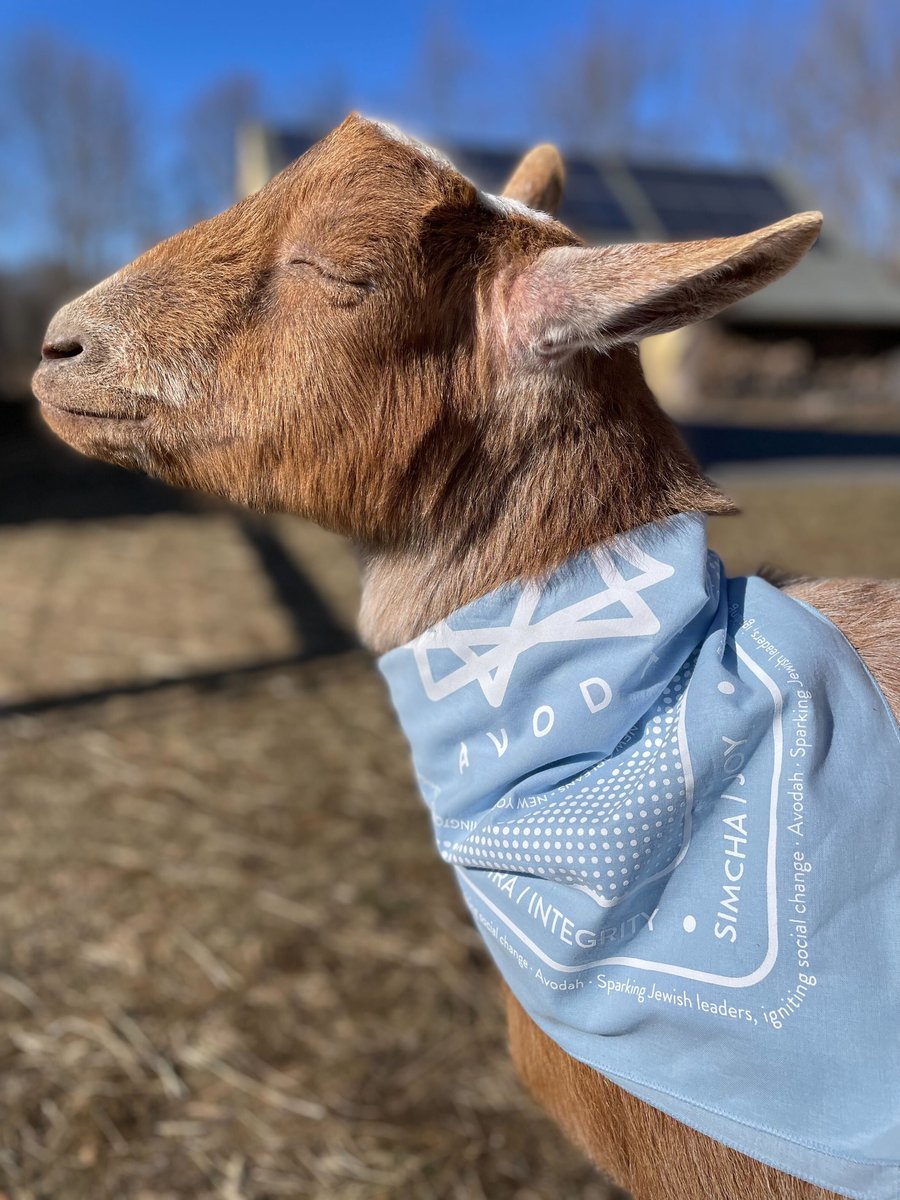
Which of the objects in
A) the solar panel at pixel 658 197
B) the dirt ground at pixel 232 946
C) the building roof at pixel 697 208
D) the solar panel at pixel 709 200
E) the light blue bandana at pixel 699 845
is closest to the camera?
the light blue bandana at pixel 699 845

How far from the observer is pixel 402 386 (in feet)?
5.67

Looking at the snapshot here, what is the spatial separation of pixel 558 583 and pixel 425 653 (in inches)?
10.9

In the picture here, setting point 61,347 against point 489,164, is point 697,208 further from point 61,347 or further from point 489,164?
point 61,347

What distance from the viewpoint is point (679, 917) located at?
146cm

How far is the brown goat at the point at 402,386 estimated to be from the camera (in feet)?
5.56

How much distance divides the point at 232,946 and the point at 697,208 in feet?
54.4

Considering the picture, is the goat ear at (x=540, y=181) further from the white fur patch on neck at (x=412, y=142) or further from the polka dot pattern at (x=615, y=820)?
the polka dot pattern at (x=615, y=820)

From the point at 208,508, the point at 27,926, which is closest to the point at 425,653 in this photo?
the point at 27,926

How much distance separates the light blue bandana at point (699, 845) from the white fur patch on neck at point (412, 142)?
2.55 ft

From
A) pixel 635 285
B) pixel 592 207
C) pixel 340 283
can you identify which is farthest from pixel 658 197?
pixel 635 285

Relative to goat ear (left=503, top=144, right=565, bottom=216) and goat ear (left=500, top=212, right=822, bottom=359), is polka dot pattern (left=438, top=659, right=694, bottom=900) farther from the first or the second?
goat ear (left=503, top=144, right=565, bottom=216)

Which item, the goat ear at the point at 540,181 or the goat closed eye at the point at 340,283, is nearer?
the goat closed eye at the point at 340,283

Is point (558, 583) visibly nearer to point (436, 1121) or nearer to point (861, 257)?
point (436, 1121)

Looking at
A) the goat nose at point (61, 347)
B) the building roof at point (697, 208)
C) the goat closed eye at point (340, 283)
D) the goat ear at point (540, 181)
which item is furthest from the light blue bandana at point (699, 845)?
the building roof at point (697, 208)
